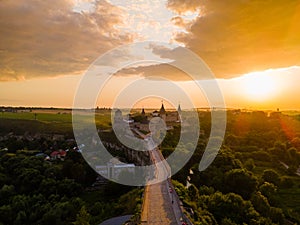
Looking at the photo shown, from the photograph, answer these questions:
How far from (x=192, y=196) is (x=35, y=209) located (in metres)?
12.4

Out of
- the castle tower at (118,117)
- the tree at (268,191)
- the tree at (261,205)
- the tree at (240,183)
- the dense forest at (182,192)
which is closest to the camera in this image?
the dense forest at (182,192)

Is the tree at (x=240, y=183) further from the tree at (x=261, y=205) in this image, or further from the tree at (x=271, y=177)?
the tree at (x=271, y=177)

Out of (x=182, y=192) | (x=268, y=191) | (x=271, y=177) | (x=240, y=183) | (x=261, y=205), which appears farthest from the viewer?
(x=271, y=177)

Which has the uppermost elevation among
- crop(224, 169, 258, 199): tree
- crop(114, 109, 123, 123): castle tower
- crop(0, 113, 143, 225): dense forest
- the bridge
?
crop(114, 109, 123, 123): castle tower

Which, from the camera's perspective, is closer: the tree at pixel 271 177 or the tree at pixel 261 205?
the tree at pixel 261 205

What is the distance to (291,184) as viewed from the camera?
2853cm

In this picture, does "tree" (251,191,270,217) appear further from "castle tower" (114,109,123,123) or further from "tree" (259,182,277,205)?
"castle tower" (114,109,123,123)

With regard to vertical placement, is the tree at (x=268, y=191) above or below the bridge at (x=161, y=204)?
below

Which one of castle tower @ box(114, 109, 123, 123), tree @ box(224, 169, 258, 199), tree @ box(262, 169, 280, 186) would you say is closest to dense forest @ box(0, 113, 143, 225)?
tree @ box(224, 169, 258, 199)

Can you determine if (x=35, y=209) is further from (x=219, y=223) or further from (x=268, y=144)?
(x=268, y=144)

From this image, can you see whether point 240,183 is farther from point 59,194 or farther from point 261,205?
point 59,194

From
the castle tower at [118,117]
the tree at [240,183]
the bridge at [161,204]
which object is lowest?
the tree at [240,183]

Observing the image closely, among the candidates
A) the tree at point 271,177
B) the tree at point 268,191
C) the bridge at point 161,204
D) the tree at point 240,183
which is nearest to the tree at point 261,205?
the tree at point 240,183

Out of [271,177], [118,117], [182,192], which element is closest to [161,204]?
[182,192]
